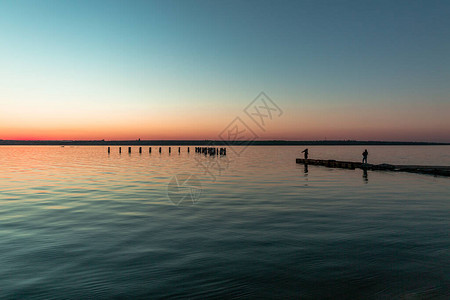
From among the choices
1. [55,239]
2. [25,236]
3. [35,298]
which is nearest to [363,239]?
[35,298]

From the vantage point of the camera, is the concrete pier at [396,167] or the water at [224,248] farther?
the concrete pier at [396,167]

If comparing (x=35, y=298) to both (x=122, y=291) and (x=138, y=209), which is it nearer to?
(x=122, y=291)

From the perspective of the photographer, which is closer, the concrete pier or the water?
the water

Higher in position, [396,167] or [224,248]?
[396,167]

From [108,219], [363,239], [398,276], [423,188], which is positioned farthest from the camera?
[423,188]

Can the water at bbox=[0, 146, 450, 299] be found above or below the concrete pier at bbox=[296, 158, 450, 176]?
below

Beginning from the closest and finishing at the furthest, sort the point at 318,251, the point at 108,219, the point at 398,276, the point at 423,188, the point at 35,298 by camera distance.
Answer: the point at 35,298 → the point at 398,276 → the point at 318,251 → the point at 108,219 → the point at 423,188

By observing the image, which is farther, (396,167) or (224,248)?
(396,167)

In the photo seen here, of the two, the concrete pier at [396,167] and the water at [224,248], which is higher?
the concrete pier at [396,167]

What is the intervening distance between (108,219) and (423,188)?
24.1 metres

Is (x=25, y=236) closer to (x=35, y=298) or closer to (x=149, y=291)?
(x=35, y=298)

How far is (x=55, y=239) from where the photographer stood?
39.3ft

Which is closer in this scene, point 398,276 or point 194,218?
point 398,276

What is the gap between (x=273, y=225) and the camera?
14.1 metres
